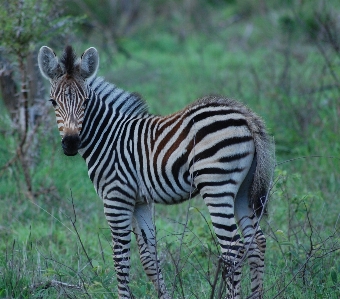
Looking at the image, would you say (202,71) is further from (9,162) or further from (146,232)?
(146,232)

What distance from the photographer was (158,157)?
5137 mm

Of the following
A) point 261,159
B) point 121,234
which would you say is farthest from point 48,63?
point 261,159

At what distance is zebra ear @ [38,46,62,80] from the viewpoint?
17.5 feet

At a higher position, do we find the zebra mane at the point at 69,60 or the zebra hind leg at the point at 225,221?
the zebra mane at the point at 69,60

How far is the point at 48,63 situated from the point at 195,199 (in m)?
3.54

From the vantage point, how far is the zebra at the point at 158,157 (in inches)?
189

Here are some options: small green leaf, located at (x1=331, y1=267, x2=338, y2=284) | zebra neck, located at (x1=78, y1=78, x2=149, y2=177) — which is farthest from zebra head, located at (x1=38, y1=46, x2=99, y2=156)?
small green leaf, located at (x1=331, y1=267, x2=338, y2=284)

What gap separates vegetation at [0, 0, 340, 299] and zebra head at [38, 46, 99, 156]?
0.64m

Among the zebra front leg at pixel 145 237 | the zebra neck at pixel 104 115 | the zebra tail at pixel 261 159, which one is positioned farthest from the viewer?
the zebra front leg at pixel 145 237

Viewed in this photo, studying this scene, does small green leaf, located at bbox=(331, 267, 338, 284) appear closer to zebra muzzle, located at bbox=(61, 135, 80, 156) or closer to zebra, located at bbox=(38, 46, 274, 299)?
zebra, located at bbox=(38, 46, 274, 299)

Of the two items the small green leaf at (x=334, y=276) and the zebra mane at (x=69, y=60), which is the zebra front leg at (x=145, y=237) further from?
the small green leaf at (x=334, y=276)

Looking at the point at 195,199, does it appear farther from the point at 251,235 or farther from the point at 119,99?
the point at 251,235

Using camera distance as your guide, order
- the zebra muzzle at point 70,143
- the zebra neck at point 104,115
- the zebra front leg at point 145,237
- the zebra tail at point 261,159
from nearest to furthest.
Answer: the zebra tail at point 261,159, the zebra muzzle at point 70,143, the zebra neck at point 104,115, the zebra front leg at point 145,237

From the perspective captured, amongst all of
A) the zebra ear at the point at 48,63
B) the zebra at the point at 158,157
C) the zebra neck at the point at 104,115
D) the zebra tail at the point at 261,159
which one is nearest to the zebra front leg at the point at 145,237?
the zebra at the point at 158,157
